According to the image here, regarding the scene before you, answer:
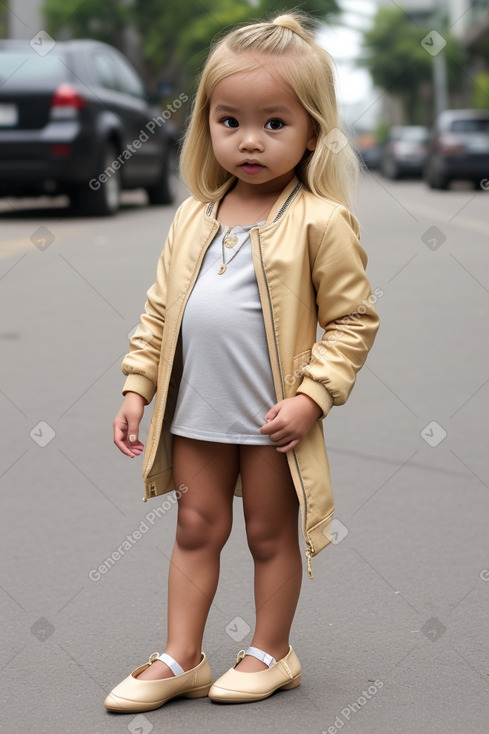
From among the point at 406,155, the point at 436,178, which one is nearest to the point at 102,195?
the point at 436,178

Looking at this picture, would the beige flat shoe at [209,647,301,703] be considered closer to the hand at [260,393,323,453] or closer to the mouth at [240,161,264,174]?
the hand at [260,393,323,453]

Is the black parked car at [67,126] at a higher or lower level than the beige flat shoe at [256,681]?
lower

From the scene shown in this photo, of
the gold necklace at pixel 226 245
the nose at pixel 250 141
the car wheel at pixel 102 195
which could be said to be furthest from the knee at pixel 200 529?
the car wheel at pixel 102 195

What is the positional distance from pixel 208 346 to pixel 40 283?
639 centimetres

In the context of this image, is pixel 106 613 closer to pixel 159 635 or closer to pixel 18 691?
pixel 159 635

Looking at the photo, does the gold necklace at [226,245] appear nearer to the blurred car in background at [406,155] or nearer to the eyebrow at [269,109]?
the eyebrow at [269,109]

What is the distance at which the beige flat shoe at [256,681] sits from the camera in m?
2.75

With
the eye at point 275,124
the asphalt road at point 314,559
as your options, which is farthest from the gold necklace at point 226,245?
the asphalt road at point 314,559

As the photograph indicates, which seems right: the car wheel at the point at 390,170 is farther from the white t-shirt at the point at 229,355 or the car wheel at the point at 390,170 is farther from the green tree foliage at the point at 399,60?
the white t-shirt at the point at 229,355

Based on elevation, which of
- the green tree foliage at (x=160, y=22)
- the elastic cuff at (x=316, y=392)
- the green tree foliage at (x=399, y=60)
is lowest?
the green tree foliage at (x=399, y=60)

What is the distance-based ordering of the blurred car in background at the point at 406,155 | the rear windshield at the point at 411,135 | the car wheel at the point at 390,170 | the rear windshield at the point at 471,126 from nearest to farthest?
the rear windshield at the point at 471,126 < the blurred car in background at the point at 406,155 < the car wheel at the point at 390,170 < the rear windshield at the point at 411,135

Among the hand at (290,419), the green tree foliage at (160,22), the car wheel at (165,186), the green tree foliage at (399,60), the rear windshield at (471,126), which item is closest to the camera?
the hand at (290,419)

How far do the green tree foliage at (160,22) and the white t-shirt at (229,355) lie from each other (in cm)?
4481

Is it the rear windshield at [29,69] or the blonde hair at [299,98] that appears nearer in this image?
the blonde hair at [299,98]
